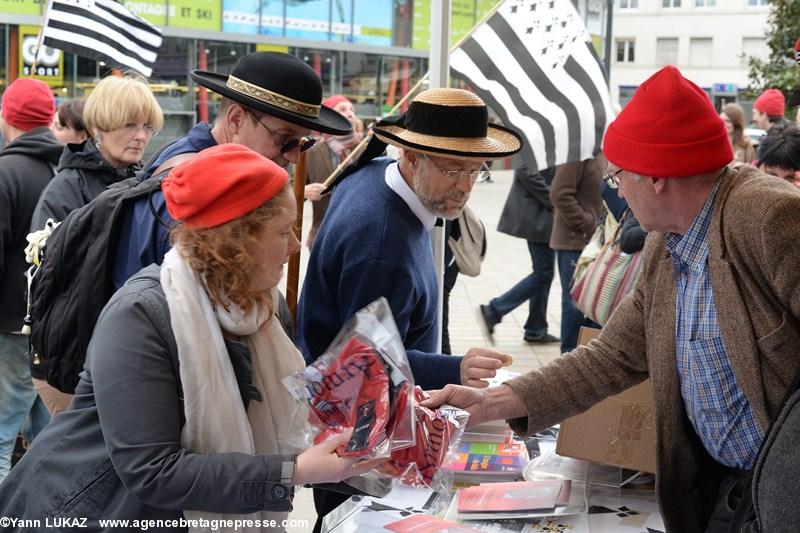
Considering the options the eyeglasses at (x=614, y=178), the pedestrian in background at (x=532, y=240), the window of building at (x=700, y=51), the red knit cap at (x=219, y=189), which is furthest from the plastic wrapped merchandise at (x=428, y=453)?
the window of building at (x=700, y=51)

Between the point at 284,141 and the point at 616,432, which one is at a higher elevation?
the point at 284,141

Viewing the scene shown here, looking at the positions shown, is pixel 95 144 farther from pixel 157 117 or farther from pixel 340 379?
pixel 340 379

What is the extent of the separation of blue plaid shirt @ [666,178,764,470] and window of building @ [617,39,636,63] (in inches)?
2158

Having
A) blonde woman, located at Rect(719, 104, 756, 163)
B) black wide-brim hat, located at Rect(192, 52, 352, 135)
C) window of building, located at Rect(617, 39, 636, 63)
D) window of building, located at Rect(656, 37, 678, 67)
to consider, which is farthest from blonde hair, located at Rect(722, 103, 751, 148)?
window of building, located at Rect(617, 39, 636, 63)

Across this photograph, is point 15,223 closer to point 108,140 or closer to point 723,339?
point 108,140

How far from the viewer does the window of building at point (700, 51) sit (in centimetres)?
5303

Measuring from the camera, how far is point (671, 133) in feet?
7.62

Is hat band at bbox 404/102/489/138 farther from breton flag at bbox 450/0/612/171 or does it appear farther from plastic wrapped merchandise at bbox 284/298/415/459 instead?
breton flag at bbox 450/0/612/171

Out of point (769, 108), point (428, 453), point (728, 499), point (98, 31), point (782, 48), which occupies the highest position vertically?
point (782, 48)

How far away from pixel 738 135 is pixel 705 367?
660 cm

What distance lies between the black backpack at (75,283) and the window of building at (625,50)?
54708 millimetres

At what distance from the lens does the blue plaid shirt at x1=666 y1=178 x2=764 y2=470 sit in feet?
7.55

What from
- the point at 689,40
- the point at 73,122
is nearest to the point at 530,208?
the point at 73,122

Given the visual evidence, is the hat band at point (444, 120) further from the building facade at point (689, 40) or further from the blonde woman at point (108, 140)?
the building facade at point (689, 40)
